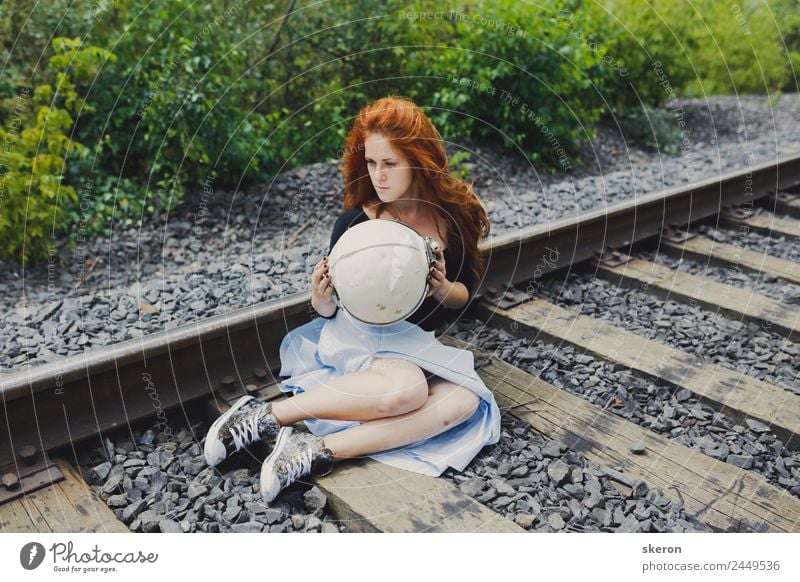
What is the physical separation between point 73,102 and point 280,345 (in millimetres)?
3136

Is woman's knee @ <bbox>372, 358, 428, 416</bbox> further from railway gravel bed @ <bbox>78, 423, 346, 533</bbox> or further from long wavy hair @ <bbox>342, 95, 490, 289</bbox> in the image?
long wavy hair @ <bbox>342, 95, 490, 289</bbox>

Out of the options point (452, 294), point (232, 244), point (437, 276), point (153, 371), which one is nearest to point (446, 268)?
point (452, 294)

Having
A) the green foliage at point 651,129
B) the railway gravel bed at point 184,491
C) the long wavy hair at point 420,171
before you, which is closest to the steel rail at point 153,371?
the railway gravel bed at point 184,491

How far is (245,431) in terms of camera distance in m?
2.37

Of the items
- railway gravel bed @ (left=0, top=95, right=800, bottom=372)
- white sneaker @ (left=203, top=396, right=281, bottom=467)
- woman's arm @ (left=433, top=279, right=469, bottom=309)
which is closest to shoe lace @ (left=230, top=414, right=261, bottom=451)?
white sneaker @ (left=203, top=396, right=281, bottom=467)

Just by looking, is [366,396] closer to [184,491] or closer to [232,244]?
[184,491]

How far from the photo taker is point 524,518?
2133 mm

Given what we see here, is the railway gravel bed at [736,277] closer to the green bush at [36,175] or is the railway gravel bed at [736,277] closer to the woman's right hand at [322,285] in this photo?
the woman's right hand at [322,285]

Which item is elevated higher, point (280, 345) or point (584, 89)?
point (584, 89)

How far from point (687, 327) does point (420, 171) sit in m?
1.68

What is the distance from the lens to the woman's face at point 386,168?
7.46ft

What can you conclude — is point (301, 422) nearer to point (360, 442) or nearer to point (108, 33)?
point (360, 442)

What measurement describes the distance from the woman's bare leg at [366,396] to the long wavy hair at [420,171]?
0.46 m

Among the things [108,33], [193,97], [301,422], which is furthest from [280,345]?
[108,33]
